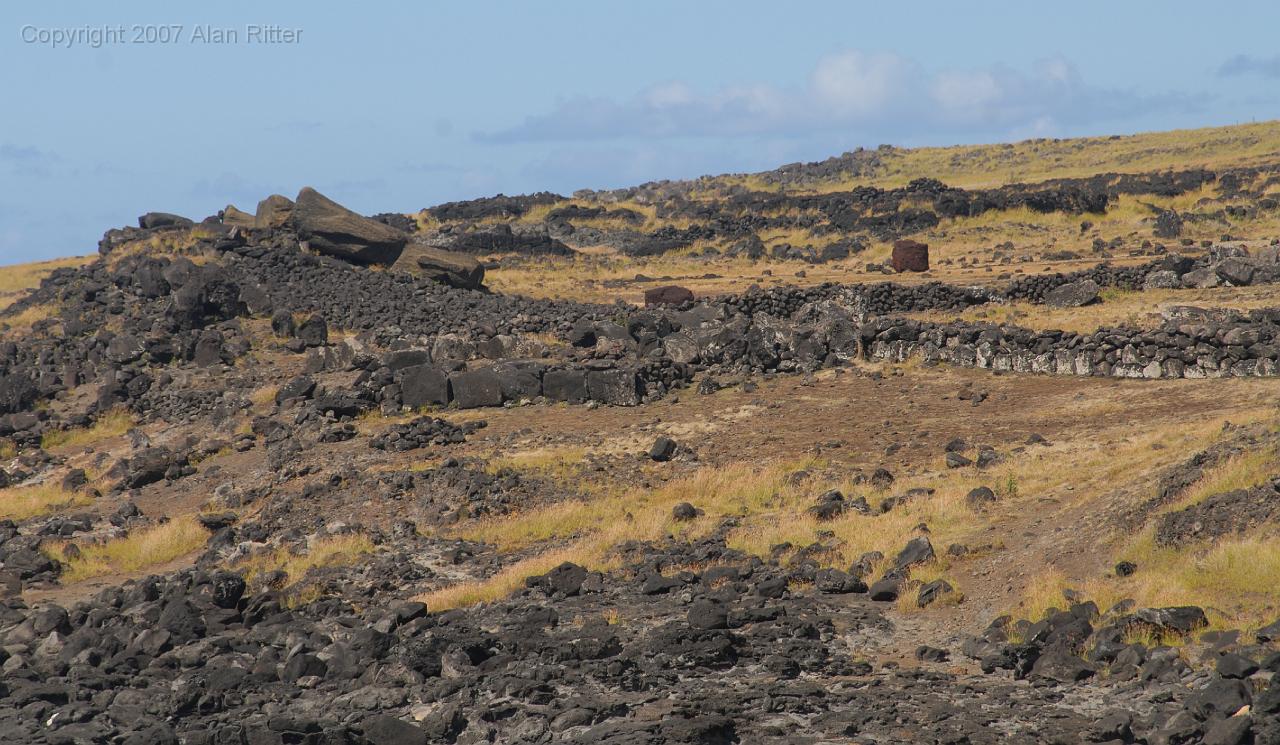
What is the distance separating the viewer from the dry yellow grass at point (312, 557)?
22266mm

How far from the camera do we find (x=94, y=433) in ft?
118

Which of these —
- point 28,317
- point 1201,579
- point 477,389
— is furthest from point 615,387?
point 28,317

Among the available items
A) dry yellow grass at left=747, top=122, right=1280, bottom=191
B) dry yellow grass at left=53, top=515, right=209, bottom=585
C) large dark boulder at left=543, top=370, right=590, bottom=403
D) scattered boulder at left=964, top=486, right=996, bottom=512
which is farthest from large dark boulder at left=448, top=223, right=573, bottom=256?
scattered boulder at left=964, top=486, right=996, bottom=512

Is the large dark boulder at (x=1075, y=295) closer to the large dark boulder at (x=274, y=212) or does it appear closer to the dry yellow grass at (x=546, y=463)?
the dry yellow grass at (x=546, y=463)

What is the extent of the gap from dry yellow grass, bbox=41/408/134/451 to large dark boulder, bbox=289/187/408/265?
14.8m

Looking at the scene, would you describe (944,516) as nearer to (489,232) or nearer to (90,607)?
(90,607)

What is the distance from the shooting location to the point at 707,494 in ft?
80.5

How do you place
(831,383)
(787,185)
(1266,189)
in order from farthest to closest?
1. (787,185)
2. (1266,189)
3. (831,383)

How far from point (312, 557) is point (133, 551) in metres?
4.84

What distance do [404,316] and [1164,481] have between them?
29792 mm

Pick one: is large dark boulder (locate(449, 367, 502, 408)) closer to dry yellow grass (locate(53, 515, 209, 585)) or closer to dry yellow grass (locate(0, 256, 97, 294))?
dry yellow grass (locate(53, 515, 209, 585))

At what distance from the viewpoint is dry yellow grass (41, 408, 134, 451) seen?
3547 cm

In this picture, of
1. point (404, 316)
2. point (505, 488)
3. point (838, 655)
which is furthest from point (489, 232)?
point (838, 655)

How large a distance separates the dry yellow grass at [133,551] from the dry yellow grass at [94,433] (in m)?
10.6
